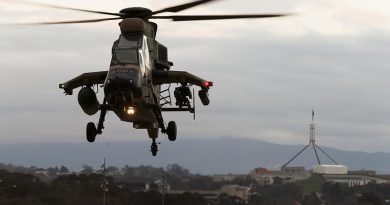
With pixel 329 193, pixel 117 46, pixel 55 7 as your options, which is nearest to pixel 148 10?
Result: pixel 117 46

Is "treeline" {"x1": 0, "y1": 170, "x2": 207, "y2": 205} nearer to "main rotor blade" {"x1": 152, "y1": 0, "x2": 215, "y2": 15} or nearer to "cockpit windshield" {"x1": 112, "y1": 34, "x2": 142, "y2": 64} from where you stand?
"cockpit windshield" {"x1": 112, "y1": 34, "x2": 142, "y2": 64}

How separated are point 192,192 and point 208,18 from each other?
2663 inches

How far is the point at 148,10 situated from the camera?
36.5 meters

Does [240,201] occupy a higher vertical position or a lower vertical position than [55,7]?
lower

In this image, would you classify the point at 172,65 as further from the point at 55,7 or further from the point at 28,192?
the point at 28,192

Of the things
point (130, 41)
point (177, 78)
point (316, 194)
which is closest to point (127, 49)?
point (130, 41)

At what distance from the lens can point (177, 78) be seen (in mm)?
36281

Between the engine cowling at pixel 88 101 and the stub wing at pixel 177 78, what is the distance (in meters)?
2.57

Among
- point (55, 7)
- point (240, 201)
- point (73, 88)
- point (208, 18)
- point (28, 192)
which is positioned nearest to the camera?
point (55, 7)

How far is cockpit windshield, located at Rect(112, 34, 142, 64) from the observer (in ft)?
112

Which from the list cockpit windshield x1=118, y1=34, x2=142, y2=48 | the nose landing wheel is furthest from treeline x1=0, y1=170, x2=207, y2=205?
cockpit windshield x1=118, y1=34, x2=142, y2=48

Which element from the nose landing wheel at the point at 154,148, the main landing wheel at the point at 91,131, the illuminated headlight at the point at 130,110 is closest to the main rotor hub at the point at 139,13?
the main landing wheel at the point at 91,131

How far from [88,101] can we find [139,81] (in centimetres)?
236

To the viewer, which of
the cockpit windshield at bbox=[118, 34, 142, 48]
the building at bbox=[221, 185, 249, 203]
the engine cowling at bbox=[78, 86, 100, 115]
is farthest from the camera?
the building at bbox=[221, 185, 249, 203]
